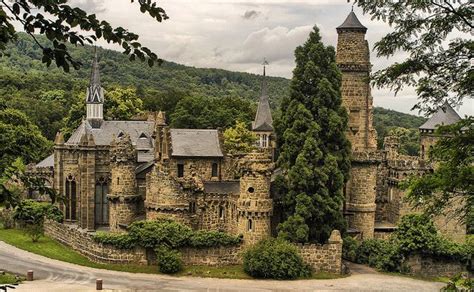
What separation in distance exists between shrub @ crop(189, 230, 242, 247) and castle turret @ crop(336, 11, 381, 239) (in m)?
8.74

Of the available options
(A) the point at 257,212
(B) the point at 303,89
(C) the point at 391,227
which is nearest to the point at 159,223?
(A) the point at 257,212

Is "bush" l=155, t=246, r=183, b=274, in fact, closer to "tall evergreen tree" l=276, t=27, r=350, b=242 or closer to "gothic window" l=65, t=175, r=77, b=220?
"tall evergreen tree" l=276, t=27, r=350, b=242

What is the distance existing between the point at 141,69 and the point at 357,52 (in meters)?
163

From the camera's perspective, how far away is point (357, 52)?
137 ft

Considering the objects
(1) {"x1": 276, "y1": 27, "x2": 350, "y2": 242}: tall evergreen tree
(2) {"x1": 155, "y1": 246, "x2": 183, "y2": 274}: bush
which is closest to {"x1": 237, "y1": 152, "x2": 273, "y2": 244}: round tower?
(1) {"x1": 276, "y1": 27, "x2": 350, "y2": 242}: tall evergreen tree

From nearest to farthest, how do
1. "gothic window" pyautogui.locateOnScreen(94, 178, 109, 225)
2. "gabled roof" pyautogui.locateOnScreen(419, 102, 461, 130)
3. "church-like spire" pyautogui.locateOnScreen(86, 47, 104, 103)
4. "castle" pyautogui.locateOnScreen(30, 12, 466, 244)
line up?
1. "castle" pyautogui.locateOnScreen(30, 12, 466, 244)
2. "gothic window" pyautogui.locateOnScreen(94, 178, 109, 225)
3. "gabled roof" pyautogui.locateOnScreen(419, 102, 461, 130)
4. "church-like spire" pyautogui.locateOnScreen(86, 47, 104, 103)

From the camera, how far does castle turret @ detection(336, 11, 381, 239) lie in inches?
1625

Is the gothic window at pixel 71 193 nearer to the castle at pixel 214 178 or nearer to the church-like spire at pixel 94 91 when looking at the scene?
the castle at pixel 214 178

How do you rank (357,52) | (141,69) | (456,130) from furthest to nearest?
(141,69) < (357,52) < (456,130)

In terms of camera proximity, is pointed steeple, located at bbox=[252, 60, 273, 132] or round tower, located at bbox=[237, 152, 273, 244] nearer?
round tower, located at bbox=[237, 152, 273, 244]

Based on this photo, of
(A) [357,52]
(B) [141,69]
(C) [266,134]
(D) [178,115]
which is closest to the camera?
(A) [357,52]

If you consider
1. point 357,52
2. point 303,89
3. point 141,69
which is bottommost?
point 303,89

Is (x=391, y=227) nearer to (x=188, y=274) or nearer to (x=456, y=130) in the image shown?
(x=188, y=274)

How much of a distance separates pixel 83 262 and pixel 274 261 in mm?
11681
